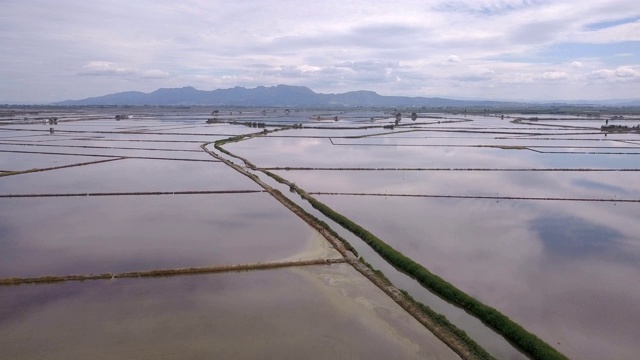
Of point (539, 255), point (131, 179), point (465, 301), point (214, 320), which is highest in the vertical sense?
point (131, 179)

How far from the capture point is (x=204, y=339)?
586cm

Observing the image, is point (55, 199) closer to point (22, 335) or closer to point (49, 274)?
point (49, 274)

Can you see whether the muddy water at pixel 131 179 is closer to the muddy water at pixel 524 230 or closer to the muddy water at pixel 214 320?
the muddy water at pixel 524 230

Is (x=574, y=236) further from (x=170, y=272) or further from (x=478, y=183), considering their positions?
(x=170, y=272)

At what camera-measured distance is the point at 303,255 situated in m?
8.71

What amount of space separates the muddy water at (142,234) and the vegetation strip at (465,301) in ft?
3.76

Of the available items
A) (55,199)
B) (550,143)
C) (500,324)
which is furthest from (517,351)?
(550,143)

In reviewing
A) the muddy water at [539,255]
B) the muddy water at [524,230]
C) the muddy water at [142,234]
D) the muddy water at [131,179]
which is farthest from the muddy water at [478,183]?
the muddy water at [142,234]

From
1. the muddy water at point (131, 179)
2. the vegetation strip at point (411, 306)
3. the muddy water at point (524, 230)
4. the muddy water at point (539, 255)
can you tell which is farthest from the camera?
the muddy water at point (131, 179)

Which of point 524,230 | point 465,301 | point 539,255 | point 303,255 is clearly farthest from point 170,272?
point 524,230

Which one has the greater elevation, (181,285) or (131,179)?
(131,179)

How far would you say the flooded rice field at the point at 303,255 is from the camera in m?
5.95

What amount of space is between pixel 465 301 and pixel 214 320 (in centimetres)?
390

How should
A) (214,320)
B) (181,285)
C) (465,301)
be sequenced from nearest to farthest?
(214,320) → (465,301) → (181,285)
